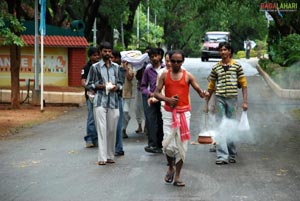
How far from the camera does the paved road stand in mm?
8203

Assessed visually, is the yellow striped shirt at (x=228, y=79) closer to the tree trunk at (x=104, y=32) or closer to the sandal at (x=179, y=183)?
the sandal at (x=179, y=183)

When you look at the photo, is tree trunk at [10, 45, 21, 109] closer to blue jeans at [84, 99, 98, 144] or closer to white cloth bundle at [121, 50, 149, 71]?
white cloth bundle at [121, 50, 149, 71]

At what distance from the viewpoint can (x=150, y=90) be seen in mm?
11484

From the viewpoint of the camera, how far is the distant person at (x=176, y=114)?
28.5 ft

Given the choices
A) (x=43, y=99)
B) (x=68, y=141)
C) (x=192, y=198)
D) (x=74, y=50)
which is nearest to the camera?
(x=192, y=198)

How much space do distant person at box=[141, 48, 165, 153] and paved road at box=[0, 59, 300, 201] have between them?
23 cm

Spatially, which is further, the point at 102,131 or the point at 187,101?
the point at 102,131

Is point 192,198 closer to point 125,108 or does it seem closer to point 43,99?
point 125,108

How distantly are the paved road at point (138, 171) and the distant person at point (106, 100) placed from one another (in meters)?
0.31

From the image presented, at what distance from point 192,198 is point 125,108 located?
565 centimetres

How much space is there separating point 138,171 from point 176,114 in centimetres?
140

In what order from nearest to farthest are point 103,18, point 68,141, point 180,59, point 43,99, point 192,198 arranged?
point 192,198 → point 180,59 → point 68,141 → point 43,99 → point 103,18

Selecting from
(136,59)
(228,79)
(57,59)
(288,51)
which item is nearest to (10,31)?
(136,59)

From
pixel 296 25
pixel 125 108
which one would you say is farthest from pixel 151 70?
pixel 296 25
